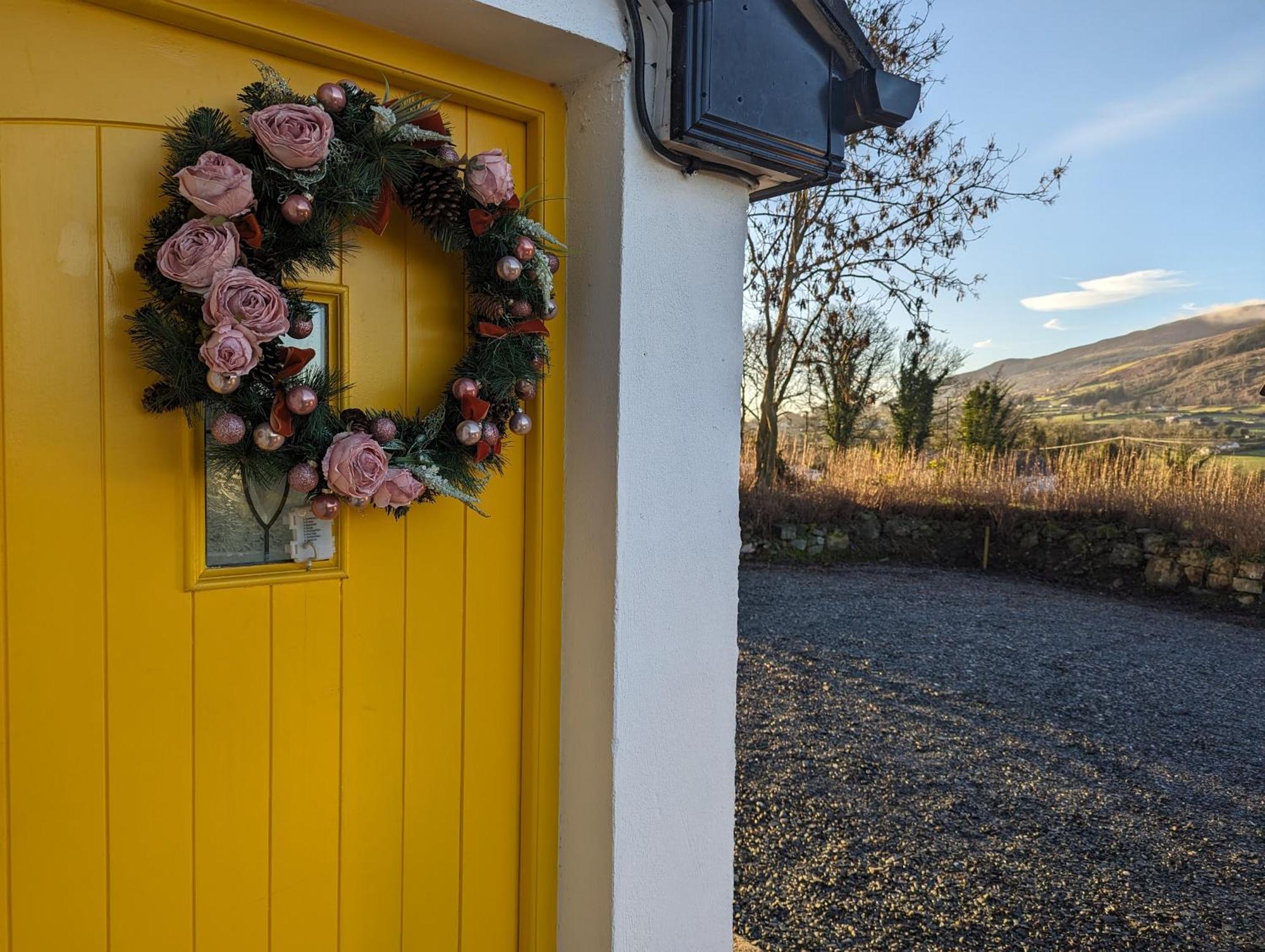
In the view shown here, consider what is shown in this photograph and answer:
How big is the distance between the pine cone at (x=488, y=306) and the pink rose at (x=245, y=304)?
14.8 inches

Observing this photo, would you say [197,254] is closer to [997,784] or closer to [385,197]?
[385,197]

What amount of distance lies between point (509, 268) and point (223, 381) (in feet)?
1.60

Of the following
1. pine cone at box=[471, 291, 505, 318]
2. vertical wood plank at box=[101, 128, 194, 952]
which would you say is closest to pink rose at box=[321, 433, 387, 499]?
vertical wood plank at box=[101, 128, 194, 952]

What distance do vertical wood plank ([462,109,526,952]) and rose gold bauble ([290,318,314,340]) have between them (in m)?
0.47

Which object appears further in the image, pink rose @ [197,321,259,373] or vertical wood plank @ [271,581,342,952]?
Answer: vertical wood plank @ [271,581,342,952]

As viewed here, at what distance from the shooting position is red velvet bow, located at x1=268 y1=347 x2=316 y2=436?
1.12 m

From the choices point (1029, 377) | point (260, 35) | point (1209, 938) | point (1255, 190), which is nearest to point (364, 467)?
point (260, 35)

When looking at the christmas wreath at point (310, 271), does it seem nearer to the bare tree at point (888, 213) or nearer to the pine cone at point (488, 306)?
the pine cone at point (488, 306)

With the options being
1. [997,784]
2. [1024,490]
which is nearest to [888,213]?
[1024,490]

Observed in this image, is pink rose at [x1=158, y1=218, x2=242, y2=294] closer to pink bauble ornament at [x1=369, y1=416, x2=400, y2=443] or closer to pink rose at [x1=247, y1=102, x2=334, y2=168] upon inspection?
pink rose at [x1=247, y1=102, x2=334, y2=168]

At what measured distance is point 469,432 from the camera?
1.30 m

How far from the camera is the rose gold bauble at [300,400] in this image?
112cm

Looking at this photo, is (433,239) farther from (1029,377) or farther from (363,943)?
(1029,377)

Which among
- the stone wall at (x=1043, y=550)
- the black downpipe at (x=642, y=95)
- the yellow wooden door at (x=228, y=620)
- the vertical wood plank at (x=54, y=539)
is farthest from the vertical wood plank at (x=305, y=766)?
the stone wall at (x=1043, y=550)
